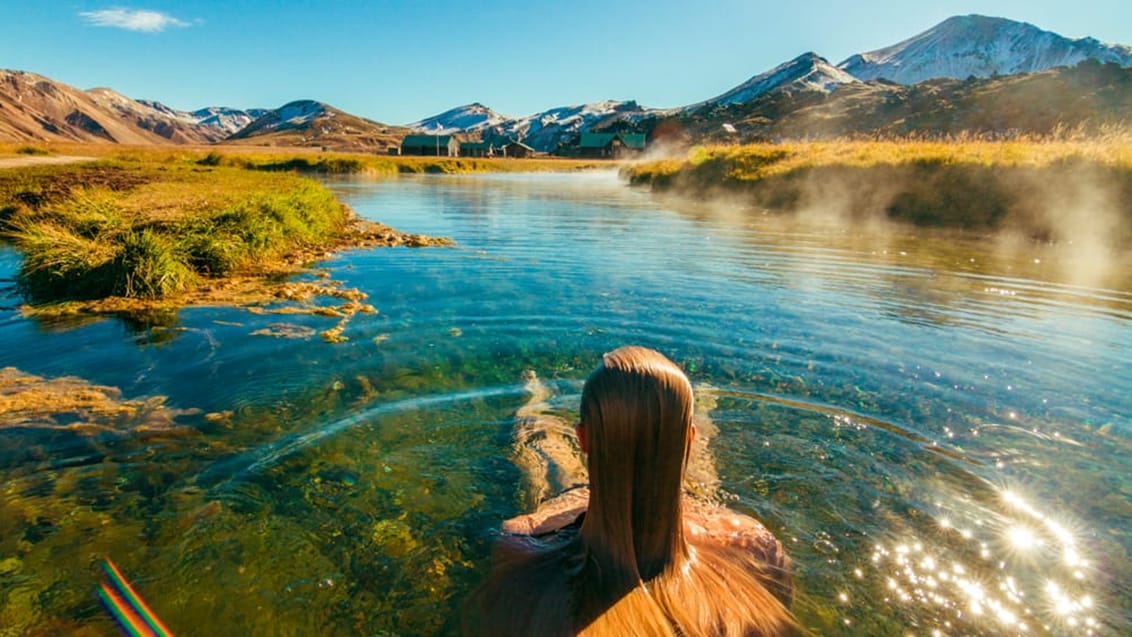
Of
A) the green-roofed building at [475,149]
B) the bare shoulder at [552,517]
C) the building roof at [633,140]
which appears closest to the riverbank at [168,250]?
the bare shoulder at [552,517]

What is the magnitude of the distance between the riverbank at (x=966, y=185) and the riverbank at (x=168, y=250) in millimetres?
18490

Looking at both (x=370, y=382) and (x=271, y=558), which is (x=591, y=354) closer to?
(x=370, y=382)

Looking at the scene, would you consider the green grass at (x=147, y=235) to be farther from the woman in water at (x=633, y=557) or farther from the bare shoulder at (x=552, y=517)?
the woman in water at (x=633, y=557)

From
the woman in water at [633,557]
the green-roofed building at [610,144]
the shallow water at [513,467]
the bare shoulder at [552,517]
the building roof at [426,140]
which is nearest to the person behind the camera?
the woman in water at [633,557]

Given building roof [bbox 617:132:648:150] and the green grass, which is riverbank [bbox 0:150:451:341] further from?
building roof [bbox 617:132:648:150]

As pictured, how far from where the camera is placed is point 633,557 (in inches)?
84.0

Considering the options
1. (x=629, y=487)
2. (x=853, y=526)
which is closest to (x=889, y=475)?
(x=853, y=526)

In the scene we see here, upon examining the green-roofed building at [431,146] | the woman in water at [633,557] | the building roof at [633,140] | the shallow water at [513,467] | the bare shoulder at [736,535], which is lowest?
the shallow water at [513,467]

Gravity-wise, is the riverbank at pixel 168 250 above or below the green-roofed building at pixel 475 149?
below

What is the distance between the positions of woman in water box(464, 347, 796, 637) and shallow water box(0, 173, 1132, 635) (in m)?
1.31

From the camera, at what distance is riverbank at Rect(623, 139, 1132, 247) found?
17250 millimetres

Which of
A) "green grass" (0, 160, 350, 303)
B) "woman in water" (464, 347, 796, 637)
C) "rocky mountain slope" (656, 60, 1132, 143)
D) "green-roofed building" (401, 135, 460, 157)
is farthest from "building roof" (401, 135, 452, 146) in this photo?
"woman in water" (464, 347, 796, 637)

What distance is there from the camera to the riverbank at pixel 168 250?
10.5m

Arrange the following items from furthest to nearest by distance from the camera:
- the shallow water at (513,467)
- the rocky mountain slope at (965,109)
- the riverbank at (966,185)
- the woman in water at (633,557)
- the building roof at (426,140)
→ the building roof at (426,140) → the rocky mountain slope at (965,109) → the riverbank at (966,185) → the shallow water at (513,467) → the woman in water at (633,557)
